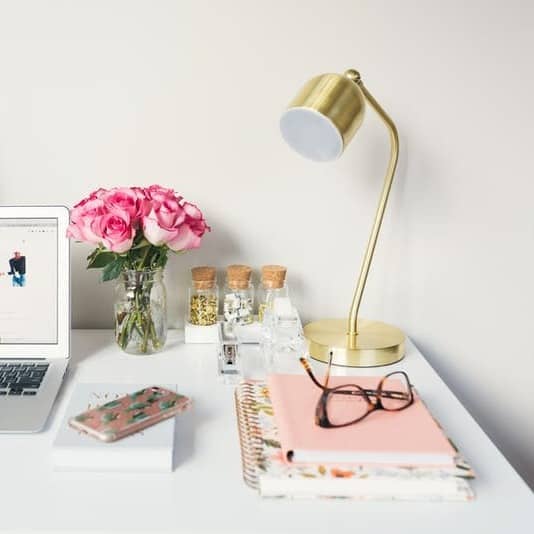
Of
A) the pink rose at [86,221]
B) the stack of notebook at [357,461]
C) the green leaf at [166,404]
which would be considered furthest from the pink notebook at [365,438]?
the pink rose at [86,221]

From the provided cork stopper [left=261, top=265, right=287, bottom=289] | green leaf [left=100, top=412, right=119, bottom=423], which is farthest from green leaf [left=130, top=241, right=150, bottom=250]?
green leaf [left=100, top=412, right=119, bottom=423]

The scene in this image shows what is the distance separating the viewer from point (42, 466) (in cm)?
79

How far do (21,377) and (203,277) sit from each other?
0.35 metres

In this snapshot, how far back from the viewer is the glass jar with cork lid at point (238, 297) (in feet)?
4.04

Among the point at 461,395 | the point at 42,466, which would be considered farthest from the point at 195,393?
the point at 461,395

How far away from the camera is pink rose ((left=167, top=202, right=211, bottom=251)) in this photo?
1.12m

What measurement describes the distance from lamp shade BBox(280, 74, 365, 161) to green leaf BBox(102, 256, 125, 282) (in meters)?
0.34

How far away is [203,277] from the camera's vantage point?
1.22m

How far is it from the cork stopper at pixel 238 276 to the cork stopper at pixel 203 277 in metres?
0.03

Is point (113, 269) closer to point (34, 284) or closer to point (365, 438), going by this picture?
point (34, 284)

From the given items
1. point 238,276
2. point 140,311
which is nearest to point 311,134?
point 238,276

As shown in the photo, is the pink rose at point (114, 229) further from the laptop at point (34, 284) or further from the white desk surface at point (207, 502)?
the white desk surface at point (207, 502)

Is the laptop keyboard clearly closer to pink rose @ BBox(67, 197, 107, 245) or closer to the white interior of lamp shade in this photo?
pink rose @ BBox(67, 197, 107, 245)

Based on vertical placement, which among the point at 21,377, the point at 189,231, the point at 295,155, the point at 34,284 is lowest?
the point at 21,377
